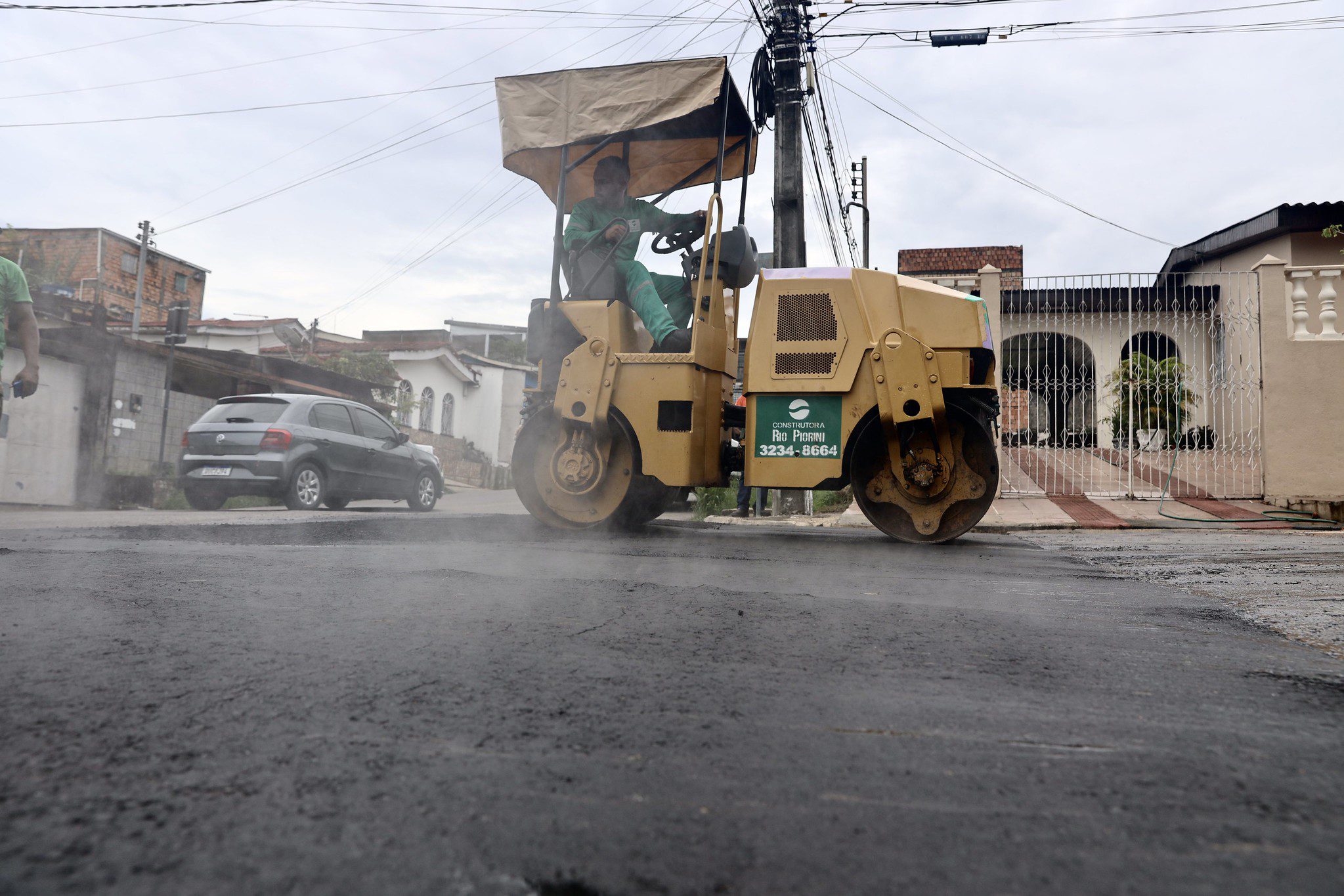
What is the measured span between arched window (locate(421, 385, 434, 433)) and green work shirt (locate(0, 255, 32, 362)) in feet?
96.7

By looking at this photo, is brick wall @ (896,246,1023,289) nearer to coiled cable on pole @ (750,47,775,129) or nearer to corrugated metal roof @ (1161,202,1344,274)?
corrugated metal roof @ (1161,202,1344,274)

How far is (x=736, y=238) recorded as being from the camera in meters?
6.90

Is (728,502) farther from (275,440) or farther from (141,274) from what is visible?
(141,274)

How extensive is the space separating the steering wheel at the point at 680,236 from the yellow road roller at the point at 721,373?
0.01 m

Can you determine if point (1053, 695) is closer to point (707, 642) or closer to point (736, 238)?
point (707, 642)

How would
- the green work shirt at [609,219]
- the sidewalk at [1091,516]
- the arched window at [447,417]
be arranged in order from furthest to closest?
the arched window at [447,417]
the sidewalk at [1091,516]
the green work shirt at [609,219]

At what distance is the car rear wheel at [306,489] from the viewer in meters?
10.4

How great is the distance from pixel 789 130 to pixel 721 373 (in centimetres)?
593

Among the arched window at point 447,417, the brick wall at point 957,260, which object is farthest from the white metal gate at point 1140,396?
the arched window at point 447,417

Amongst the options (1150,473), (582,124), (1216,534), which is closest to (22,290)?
(582,124)

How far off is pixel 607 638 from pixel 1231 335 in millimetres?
10983

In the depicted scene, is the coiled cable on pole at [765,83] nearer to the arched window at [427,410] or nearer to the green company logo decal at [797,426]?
the green company logo decal at [797,426]

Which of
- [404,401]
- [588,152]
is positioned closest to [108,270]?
[404,401]

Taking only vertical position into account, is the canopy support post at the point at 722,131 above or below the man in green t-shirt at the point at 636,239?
above
